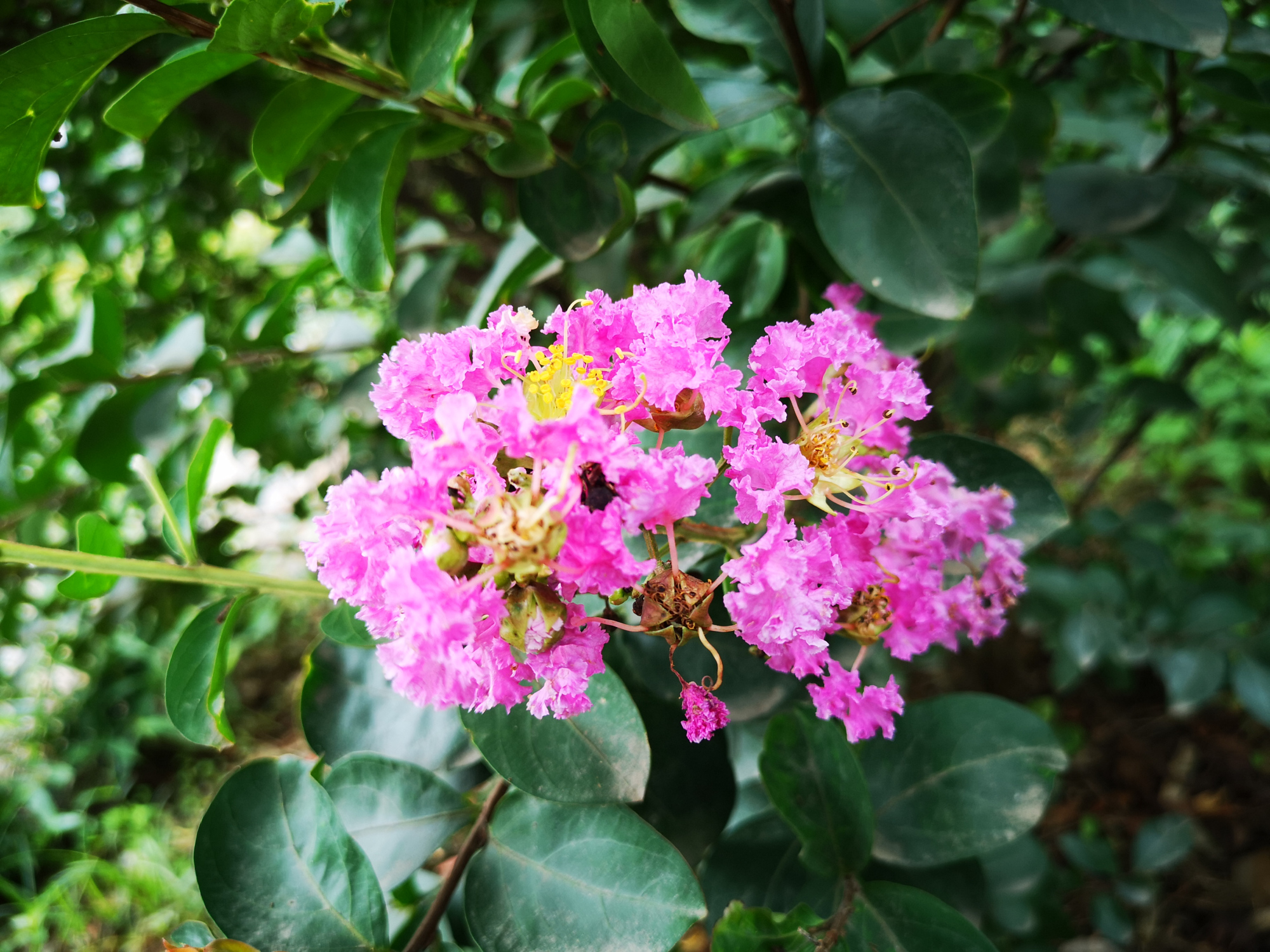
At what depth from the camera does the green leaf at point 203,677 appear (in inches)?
29.4

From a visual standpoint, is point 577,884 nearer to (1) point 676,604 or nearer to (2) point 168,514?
(1) point 676,604

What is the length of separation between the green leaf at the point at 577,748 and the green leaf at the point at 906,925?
0.93ft

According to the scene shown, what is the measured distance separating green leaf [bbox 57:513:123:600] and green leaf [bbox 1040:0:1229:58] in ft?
3.85

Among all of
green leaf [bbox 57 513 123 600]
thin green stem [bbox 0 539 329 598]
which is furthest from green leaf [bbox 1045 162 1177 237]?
green leaf [bbox 57 513 123 600]

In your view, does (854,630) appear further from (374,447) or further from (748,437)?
(374,447)

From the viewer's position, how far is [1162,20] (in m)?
0.90

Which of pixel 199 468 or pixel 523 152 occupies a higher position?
pixel 523 152

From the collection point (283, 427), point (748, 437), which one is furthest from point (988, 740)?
point (283, 427)

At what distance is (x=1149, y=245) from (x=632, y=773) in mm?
1202

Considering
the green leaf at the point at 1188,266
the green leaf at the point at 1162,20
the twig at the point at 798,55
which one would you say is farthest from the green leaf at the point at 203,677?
the green leaf at the point at 1188,266

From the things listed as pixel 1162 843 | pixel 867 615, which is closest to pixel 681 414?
pixel 867 615

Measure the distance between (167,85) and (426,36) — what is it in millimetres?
267

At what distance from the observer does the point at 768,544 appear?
2.05ft

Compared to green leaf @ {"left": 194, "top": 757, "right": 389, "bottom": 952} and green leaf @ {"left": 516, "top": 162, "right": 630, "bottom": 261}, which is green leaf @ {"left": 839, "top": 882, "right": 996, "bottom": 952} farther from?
green leaf @ {"left": 516, "top": 162, "right": 630, "bottom": 261}
